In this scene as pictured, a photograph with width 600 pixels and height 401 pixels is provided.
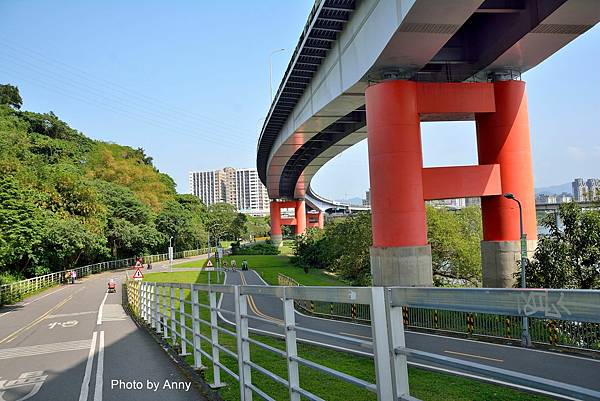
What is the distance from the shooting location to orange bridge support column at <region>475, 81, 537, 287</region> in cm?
1975

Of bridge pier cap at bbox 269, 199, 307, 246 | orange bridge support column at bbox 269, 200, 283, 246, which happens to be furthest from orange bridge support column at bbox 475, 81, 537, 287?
orange bridge support column at bbox 269, 200, 283, 246

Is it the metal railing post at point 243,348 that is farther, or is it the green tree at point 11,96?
the green tree at point 11,96

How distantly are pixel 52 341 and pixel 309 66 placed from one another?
16384 millimetres

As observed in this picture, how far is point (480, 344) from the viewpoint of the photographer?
18.2m

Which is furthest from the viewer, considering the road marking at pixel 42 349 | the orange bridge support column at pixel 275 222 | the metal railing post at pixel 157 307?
the orange bridge support column at pixel 275 222

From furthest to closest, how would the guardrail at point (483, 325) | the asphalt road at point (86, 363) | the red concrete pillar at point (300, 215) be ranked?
the red concrete pillar at point (300, 215), the guardrail at point (483, 325), the asphalt road at point (86, 363)

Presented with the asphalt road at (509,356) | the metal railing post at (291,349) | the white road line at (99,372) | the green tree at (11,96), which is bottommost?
the asphalt road at (509,356)

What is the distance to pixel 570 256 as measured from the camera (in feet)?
63.9

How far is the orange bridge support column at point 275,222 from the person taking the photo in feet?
280

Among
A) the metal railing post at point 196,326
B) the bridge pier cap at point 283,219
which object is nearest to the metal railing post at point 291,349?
the metal railing post at point 196,326

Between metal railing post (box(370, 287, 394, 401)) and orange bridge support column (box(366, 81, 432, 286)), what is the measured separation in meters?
15.3

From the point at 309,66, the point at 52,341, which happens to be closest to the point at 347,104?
the point at 309,66

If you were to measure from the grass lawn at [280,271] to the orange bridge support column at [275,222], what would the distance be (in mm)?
15407

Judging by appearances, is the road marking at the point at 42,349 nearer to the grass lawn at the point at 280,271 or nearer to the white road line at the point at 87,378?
the white road line at the point at 87,378
